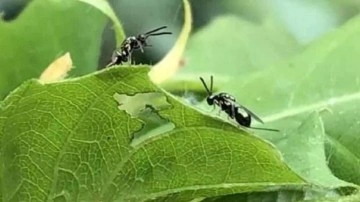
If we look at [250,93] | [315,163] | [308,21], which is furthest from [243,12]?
[315,163]

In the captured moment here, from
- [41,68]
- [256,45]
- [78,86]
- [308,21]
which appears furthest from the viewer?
[308,21]

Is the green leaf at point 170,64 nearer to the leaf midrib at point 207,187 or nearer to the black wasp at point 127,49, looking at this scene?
the black wasp at point 127,49

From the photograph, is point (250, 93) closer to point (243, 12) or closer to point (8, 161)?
point (8, 161)

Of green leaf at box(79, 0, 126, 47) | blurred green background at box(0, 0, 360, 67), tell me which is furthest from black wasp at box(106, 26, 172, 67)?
blurred green background at box(0, 0, 360, 67)

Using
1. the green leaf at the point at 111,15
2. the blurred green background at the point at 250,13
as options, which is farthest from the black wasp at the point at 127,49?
the blurred green background at the point at 250,13

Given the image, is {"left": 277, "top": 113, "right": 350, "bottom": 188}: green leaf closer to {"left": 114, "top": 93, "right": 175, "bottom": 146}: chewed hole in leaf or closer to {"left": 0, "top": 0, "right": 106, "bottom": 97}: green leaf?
{"left": 114, "top": 93, "right": 175, "bottom": 146}: chewed hole in leaf

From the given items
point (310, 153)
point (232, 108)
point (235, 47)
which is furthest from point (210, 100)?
point (235, 47)

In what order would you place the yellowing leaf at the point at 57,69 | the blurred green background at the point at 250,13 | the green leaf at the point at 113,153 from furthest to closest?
1. the blurred green background at the point at 250,13
2. the yellowing leaf at the point at 57,69
3. the green leaf at the point at 113,153
